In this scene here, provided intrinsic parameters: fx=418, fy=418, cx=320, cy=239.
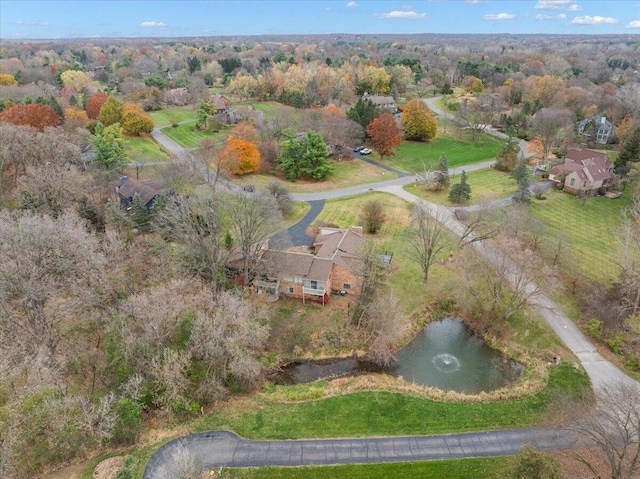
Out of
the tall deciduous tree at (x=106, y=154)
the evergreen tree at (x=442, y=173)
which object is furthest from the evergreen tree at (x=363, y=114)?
the tall deciduous tree at (x=106, y=154)

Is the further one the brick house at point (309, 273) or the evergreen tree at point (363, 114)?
the evergreen tree at point (363, 114)

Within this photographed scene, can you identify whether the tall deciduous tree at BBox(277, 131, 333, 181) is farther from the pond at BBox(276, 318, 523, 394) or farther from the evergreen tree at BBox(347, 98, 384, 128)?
the pond at BBox(276, 318, 523, 394)

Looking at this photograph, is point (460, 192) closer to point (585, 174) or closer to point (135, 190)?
point (585, 174)

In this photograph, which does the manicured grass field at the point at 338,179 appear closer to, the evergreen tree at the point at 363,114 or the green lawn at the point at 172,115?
the evergreen tree at the point at 363,114

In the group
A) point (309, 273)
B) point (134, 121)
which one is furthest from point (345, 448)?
point (134, 121)

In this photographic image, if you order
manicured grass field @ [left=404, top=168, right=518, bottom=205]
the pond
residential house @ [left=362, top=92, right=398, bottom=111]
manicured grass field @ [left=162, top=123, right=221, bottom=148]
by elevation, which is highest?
residential house @ [left=362, top=92, right=398, bottom=111]

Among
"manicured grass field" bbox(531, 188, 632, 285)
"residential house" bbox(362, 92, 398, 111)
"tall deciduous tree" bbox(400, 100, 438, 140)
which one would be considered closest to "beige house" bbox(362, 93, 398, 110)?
"residential house" bbox(362, 92, 398, 111)

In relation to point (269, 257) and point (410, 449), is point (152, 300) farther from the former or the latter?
point (410, 449)

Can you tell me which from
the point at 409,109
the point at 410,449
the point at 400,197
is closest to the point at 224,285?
the point at 410,449
